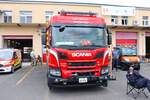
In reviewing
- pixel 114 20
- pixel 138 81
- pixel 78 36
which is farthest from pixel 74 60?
pixel 114 20

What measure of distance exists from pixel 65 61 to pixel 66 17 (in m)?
2.01

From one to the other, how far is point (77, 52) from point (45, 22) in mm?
20226

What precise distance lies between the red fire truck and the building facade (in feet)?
60.8

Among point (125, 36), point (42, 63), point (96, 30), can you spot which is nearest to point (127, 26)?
point (125, 36)

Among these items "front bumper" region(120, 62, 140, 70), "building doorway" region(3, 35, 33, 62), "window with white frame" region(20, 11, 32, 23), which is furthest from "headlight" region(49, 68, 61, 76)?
"window with white frame" region(20, 11, 32, 23)

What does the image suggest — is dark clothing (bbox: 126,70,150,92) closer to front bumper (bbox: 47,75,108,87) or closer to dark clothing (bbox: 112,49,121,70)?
front bumper (bbox: 47,75,108,87)

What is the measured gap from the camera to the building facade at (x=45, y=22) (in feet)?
101

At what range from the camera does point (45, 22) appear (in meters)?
30.4

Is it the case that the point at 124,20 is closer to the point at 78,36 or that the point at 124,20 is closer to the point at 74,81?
the point at 78,36

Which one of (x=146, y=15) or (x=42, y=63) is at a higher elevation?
(x=146, y=15)

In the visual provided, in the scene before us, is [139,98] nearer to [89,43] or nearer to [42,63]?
[89,43]

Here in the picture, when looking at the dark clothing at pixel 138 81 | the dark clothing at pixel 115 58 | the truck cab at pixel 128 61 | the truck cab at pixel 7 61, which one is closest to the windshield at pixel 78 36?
the dark clothing at pixel 138 81

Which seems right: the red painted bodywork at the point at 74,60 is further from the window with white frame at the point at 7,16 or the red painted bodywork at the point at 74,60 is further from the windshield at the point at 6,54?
the window with white frame at the point at 7,16

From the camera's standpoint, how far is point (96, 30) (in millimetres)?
11352
